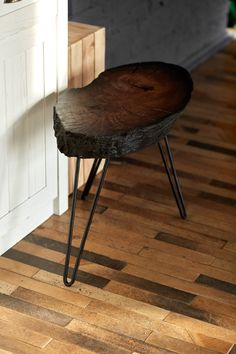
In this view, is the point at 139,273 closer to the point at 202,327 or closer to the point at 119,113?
the point at 202,327

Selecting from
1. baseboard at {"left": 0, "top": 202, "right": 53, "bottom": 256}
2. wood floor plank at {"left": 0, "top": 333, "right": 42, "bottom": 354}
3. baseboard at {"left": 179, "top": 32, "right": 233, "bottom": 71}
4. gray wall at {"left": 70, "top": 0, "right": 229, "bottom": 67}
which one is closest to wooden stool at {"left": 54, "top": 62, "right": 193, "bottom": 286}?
baseboard at {"left": 0, "top": 202, "right": 53, "bottom": 256}

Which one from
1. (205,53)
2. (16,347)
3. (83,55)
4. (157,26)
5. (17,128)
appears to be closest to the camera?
(16,347)

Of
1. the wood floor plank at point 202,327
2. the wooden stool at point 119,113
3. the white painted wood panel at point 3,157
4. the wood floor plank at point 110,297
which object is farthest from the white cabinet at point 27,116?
the wood floor plank at point 202,327

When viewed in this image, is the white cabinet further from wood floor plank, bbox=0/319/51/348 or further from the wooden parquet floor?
wood floor plank, bbox=0/319/51/348

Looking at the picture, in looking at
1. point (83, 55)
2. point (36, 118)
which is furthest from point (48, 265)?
point (83, 55)

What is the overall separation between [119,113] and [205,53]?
7.98 feet

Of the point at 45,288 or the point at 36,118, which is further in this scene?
the point at 36,118

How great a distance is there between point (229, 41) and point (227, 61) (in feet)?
1.31

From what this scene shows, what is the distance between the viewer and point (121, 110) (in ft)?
9.46

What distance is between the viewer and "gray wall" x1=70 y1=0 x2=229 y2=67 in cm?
394

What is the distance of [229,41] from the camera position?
5516 millimetres

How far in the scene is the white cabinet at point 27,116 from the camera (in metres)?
2.81

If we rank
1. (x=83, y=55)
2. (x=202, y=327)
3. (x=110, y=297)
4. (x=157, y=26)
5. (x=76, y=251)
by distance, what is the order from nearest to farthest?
(x=202, y=327) → (x=110, y=297) → (x=76, y=251) → (x=83, y=55) → (x=157, y=26)

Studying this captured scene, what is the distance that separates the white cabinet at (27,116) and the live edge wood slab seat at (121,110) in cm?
12
